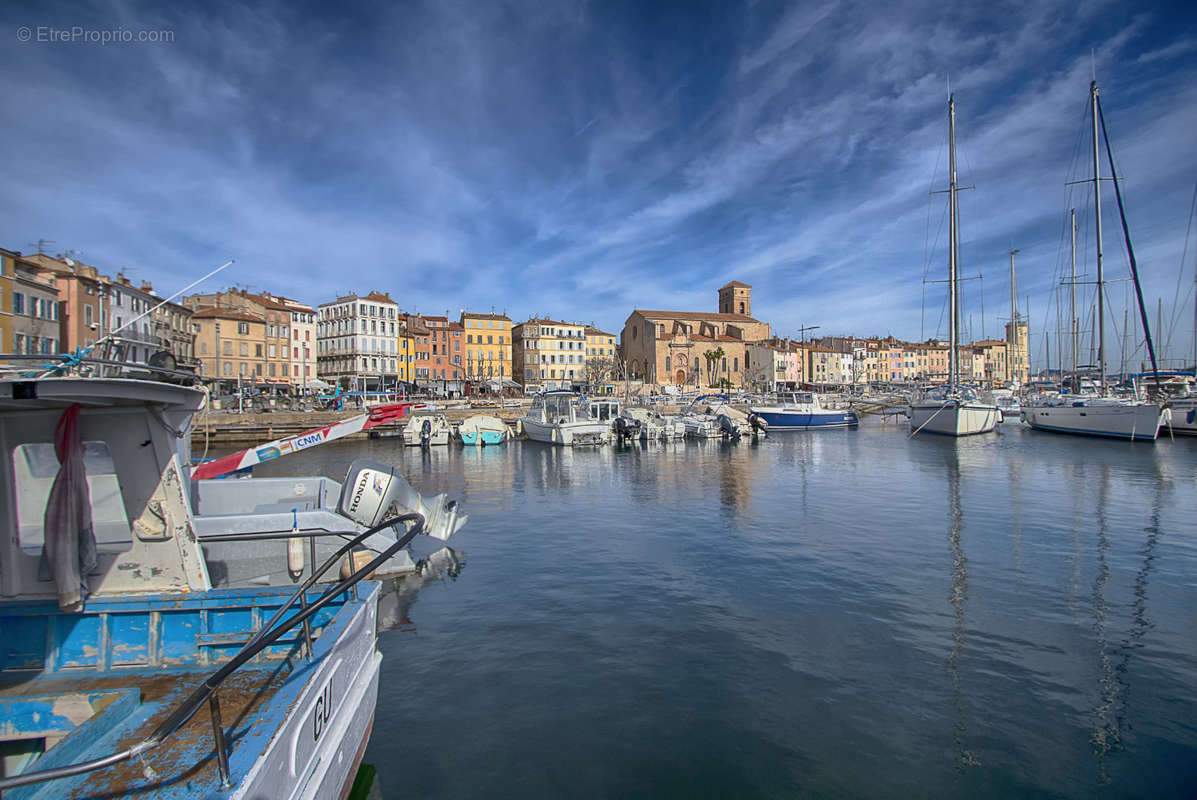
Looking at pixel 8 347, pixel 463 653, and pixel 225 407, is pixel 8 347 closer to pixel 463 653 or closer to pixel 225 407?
pixel 225 407

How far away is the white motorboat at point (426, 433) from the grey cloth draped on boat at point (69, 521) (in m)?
32.7

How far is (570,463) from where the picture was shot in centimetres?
2884

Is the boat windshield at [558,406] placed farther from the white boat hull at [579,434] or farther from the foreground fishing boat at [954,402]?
the foreground fishing boat at [954,402]

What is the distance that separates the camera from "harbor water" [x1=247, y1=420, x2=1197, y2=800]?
5.48 m

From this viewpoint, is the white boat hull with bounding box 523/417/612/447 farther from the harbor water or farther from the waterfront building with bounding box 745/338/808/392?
the waterfront building with bounding box 745/338/808/392

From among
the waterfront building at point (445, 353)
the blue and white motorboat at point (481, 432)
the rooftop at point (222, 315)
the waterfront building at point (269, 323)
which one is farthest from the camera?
the waterfront building at point (445, 353)

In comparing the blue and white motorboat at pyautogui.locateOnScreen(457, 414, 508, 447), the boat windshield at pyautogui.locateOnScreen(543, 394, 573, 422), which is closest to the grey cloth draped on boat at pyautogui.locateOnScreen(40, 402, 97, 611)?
the boat windshield at pyautogui.locateOnScreen(543, 394, 573, 422)

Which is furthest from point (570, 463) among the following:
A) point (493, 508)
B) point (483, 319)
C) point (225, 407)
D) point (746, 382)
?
point (746, 382)

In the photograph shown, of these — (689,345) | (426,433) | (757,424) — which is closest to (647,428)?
(757,424)

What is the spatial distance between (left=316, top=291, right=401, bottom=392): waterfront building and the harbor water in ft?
199

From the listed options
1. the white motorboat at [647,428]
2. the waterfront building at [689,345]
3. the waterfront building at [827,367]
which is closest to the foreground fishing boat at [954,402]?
the white motorboat at [647,428]

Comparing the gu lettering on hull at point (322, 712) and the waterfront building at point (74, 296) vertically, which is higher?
the waterfront building at point (74, 296)

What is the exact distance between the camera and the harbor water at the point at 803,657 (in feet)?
18.0

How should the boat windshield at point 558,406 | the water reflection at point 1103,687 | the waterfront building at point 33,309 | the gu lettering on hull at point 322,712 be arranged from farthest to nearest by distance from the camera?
the boat windshield at point 558,406, the waterfront building at point 33,309, the water reflection at point 1103,687, the gu lettering on hull at point 322,712
